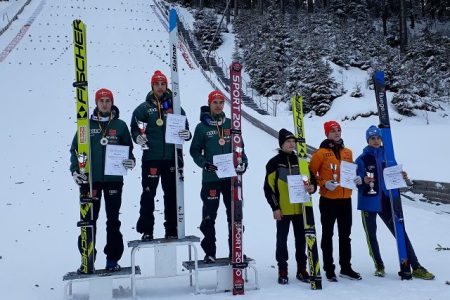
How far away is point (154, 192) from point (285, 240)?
1.66m

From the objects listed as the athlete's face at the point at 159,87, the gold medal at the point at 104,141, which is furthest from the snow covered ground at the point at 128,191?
the athlete's face at the point at 159,87

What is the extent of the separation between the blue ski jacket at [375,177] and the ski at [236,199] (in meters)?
1.68

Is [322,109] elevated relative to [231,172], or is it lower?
elevated

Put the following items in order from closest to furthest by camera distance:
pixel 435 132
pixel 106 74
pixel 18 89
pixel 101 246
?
pixel 101 246 → pixel 435 132 → pixel 18 89 → pixel 106 74

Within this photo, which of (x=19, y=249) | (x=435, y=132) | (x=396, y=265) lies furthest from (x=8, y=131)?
(x=435, y=132)

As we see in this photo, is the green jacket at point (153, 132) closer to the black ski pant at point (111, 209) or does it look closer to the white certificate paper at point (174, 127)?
the white certificate paper at point (174, 127)

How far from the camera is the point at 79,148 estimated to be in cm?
509

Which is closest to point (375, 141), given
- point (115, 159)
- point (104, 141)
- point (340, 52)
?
point (115, 159)

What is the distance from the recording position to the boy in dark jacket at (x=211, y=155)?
18.2 ft

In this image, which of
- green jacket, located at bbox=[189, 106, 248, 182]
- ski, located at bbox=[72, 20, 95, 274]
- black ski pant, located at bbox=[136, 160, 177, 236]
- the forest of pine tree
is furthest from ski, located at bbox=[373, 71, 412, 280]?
the forest of pine tree

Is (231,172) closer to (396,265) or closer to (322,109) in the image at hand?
(396,265)

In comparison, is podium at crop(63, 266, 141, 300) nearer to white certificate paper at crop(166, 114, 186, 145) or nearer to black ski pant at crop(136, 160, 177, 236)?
black ski pant at crop(136, 160, 177, 236)

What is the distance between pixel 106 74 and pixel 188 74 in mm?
4336

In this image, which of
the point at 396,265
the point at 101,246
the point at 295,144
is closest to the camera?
the point at 295,144
